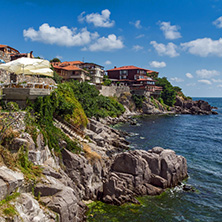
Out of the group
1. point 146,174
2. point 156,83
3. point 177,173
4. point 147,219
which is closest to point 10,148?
point 147,219

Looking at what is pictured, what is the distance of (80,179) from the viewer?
60.9 feet

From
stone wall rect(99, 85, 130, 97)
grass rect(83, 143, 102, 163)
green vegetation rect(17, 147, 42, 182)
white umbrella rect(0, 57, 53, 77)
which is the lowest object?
grass rect(83, 143, 102, 163)

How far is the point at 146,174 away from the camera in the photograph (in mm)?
21375

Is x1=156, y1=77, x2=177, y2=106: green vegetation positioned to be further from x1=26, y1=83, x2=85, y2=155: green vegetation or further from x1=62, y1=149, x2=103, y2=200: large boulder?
x1=62, y1=149, x2=103, y2=200: large boulder

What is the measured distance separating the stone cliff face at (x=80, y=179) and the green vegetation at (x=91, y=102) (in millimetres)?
19855

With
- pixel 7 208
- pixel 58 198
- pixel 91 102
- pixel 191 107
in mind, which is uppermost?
pixel 91 102

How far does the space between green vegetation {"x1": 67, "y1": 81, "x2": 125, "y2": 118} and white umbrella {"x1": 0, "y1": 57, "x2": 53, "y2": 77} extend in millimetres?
21131

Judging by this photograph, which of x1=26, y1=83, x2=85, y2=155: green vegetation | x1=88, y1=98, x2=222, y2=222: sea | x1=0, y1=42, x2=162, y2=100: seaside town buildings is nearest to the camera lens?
x1=88, y1=98, x2=222, y2=222: sea

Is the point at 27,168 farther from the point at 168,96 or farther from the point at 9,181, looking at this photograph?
the point at 168,96

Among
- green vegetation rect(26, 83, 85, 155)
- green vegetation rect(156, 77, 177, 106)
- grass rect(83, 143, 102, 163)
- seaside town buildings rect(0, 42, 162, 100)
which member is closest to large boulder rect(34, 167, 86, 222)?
green vegetation rect(26, 83, 85, 155)

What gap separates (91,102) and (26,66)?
28.1 meters

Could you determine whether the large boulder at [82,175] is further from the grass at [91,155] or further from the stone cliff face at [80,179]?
the grass at [91,155]

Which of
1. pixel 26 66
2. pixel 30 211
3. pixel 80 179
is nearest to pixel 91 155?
pixel 80 179

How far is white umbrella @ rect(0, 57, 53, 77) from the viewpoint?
21859 mm
